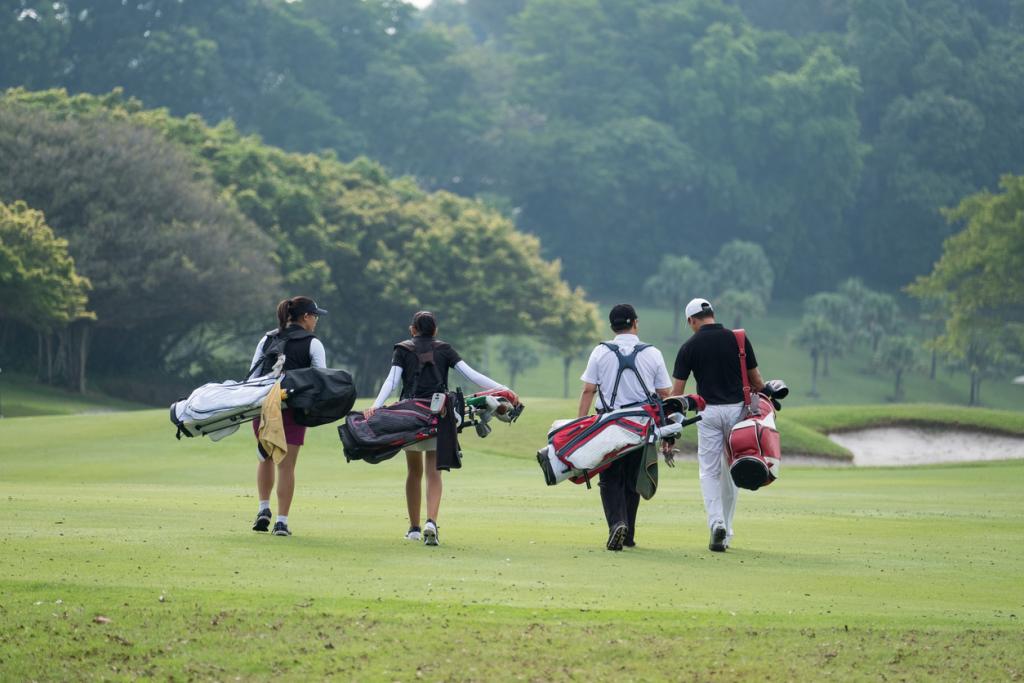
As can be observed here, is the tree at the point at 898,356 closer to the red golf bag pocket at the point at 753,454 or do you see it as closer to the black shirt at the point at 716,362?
the black shirt at the point at 716,362

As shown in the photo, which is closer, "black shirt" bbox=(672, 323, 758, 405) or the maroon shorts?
the maroon shorts

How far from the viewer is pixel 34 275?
5384 cm

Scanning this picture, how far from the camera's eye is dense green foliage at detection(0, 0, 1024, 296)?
12588 centimetres

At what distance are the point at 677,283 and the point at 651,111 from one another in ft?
76.2

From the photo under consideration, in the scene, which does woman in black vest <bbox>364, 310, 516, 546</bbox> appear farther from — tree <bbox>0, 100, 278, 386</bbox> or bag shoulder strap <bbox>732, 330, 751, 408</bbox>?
tree <bbox>0, 100, 278, 386</bbox>

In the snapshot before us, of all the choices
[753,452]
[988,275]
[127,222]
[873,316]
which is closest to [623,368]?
[753,452]

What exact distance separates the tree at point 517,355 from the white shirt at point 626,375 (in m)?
78.8

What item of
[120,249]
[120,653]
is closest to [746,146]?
[120,249]

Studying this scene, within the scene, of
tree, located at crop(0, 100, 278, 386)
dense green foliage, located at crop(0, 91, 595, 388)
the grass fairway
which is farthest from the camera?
dense green foliage, located at crop(0, 91, 595, 388)

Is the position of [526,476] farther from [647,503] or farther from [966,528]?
[966,528]

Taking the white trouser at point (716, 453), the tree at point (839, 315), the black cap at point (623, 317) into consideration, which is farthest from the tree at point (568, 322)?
the black cap at point (623, 317)

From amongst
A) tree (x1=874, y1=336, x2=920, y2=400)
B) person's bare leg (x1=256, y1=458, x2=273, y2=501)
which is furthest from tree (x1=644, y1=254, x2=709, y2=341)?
person's bare leg (x1=256, y1=458, x2=273, y2=501)

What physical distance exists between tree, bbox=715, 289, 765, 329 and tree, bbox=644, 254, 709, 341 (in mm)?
2117

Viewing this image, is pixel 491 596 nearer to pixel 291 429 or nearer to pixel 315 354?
pixel 291 429
